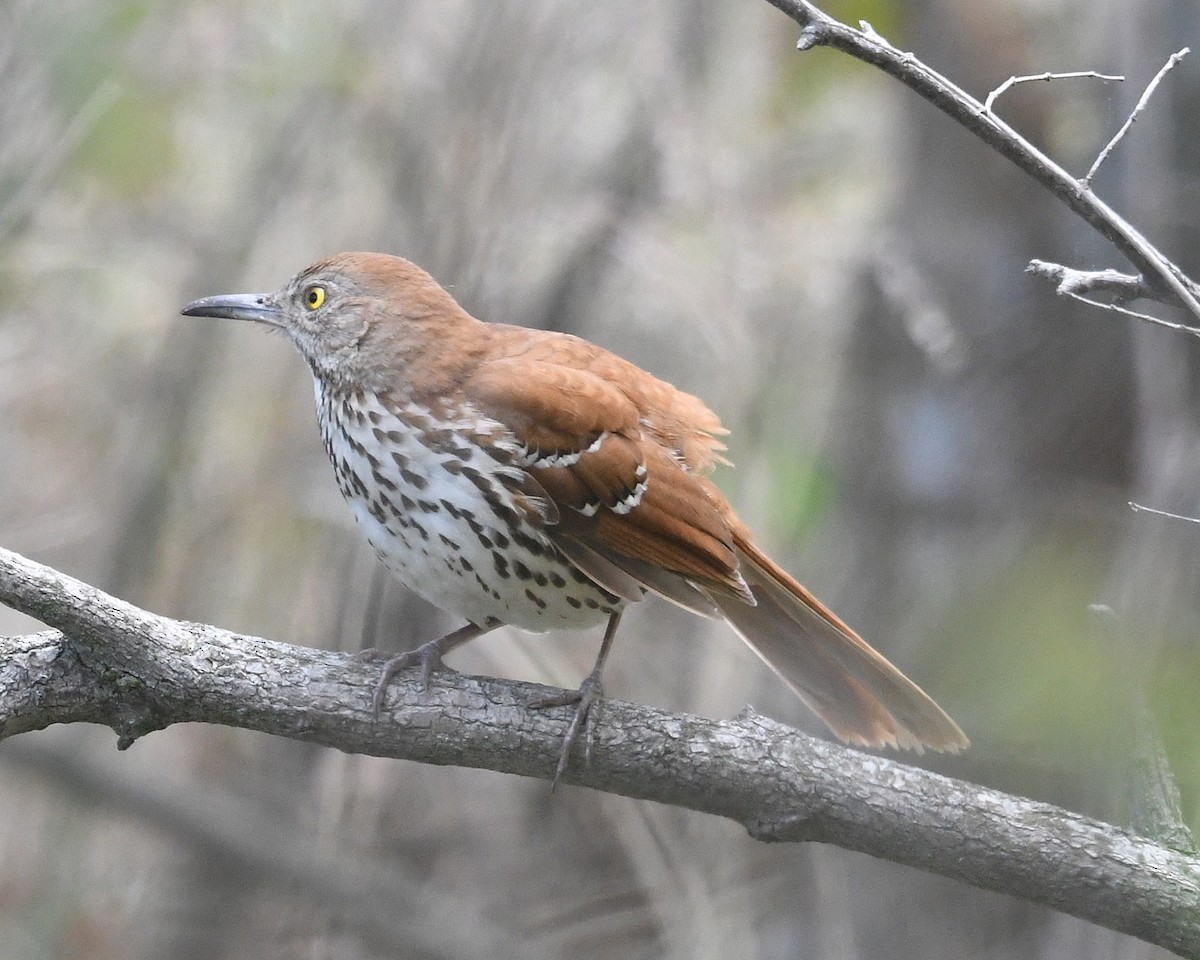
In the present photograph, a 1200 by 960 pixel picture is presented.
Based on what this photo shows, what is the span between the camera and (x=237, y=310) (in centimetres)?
331

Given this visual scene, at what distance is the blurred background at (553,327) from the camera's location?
4.09 metres

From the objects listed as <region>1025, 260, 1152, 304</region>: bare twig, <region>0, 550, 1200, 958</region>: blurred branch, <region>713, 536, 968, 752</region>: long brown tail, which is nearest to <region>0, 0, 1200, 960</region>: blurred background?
<region>713, 536, 968, 752</region>: long brown tail

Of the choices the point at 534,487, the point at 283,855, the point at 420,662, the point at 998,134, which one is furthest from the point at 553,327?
the point at 998,134

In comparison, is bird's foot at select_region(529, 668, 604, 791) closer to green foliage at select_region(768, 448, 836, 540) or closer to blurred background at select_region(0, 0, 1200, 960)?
blurred background at select_region(0, 0, 1200, 960)

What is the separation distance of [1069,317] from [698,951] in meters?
2.27

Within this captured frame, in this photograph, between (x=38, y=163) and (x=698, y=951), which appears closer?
(x=38, y=163)

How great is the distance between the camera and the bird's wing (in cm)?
289

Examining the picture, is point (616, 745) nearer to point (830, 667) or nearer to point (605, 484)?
point (605, 484)

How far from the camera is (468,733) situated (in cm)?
258

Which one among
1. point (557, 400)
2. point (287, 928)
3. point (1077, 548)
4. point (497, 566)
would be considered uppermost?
point (1077, 548)

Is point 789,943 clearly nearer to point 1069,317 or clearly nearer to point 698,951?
point 698,951

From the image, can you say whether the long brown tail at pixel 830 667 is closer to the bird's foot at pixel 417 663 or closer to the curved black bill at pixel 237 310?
the bird's foot at pixel 417 663

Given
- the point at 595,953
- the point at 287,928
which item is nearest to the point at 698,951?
the point at 595,953

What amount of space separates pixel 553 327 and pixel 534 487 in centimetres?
220
